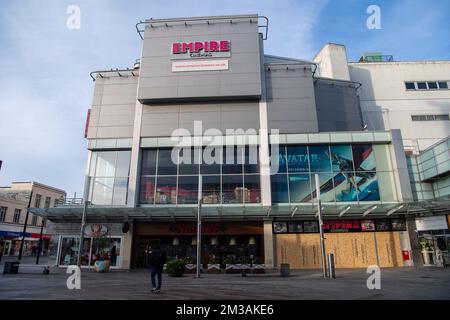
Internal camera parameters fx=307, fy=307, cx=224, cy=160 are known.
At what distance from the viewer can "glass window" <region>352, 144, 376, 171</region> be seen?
27.6m

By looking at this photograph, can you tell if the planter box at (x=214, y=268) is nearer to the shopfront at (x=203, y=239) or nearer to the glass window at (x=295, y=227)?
the shopfront at (x=203, y=239)

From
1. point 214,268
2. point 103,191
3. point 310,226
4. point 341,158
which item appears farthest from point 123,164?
point 341,158

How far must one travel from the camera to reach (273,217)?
2653 centimetres

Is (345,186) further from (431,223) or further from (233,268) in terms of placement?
(233,268)

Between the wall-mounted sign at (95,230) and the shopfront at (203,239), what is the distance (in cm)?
267

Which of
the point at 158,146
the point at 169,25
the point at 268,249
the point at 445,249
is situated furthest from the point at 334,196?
the point at 169,25

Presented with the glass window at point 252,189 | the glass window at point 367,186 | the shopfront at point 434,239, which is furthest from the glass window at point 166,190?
the shopfront at point 434,239

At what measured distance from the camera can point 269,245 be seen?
25.8 metres

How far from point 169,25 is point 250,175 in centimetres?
1764

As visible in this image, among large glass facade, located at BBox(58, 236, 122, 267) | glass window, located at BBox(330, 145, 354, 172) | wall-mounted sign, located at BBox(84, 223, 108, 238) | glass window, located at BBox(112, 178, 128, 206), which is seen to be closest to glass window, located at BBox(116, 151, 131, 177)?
glass window, located at BBox(112, 178, 128, 206)

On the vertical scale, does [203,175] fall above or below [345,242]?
above

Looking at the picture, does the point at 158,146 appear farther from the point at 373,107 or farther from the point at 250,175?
the point at 373,107

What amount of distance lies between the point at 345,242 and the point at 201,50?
22.3 meters
